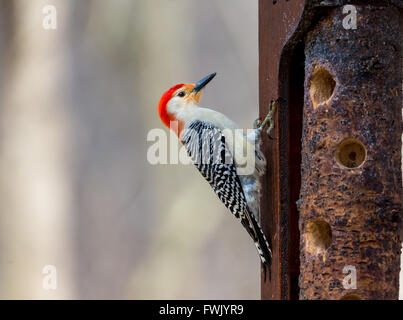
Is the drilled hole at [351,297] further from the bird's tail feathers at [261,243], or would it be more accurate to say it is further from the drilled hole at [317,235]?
the bird's tail feathers at [261,243]

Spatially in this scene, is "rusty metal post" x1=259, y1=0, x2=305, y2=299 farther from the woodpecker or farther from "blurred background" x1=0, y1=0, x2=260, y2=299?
"blurred background" x1=0, y1=0, x2=260, y2=299

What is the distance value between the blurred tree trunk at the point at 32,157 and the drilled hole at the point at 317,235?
4.17 metres

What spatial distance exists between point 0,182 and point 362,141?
4.69 m

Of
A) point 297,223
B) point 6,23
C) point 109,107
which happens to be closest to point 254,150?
point 297,223

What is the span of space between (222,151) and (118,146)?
305 cm

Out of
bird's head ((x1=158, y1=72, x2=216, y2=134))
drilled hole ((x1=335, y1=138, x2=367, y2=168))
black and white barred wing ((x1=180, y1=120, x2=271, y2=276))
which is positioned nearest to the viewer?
drilled hole ((x1=335, y1=138, x2=367, y2=168))

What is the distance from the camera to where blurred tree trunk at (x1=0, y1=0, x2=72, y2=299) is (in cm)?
681

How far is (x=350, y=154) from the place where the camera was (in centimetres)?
317

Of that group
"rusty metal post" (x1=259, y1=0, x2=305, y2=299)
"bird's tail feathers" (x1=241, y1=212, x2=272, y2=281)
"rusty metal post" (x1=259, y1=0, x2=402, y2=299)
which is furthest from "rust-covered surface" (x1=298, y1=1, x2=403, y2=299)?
"bird's tail feathers" (x1=241, y1=212, x2=272, y2=281)

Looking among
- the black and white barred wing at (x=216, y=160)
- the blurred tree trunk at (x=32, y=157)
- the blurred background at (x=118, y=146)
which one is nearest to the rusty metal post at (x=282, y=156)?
the black and white barred wing at (x=216, y=160)

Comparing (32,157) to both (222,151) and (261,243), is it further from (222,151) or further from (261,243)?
(261,243)

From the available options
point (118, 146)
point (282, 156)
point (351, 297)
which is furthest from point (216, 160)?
point (118, 146)

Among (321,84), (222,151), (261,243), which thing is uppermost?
(321,84)

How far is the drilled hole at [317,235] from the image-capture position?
Result: 318 centimetres
